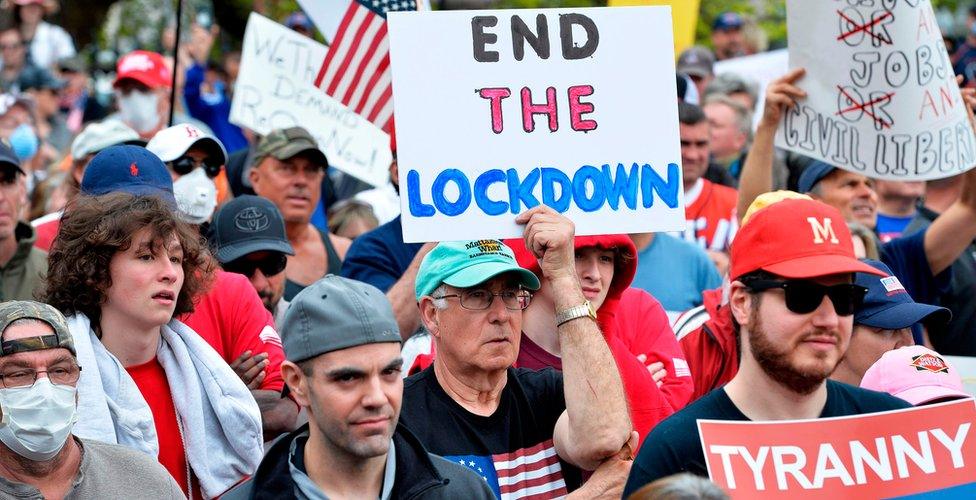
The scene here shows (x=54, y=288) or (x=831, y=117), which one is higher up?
(x=831, y=117)

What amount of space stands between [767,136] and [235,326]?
2482 millimetres

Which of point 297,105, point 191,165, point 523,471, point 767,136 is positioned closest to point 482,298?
point 523,471

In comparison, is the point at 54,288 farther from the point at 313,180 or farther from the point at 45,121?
the point at 45,121

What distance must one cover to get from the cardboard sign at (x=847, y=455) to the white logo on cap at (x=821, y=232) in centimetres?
48

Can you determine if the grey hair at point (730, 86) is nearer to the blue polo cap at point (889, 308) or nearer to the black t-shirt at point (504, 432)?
the blue polo cap at point (889, 308)

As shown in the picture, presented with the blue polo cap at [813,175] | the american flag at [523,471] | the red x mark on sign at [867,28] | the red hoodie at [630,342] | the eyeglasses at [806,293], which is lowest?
the american flag at [523,471]

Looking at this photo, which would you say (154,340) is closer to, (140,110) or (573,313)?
(573,313)

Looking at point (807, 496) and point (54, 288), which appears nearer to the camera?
point (807, 496)

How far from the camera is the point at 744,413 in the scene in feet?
12.8

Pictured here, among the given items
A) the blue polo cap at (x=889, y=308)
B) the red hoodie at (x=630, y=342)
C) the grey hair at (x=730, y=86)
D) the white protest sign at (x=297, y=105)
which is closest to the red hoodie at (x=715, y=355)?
the red hoodie at (x=630, y=342)

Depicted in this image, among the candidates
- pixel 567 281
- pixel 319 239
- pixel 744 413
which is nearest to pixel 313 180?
pixel 319 239

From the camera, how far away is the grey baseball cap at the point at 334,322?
370 cm

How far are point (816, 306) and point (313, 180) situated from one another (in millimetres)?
4046

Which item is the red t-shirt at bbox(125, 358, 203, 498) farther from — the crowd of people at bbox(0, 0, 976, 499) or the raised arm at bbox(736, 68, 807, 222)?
the raised arm at bbox(736, 68, 807, 222)
